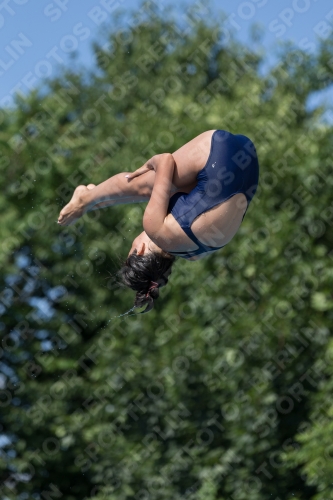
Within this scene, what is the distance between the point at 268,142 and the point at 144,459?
3.98 m

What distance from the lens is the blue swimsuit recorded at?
4020 millimetres

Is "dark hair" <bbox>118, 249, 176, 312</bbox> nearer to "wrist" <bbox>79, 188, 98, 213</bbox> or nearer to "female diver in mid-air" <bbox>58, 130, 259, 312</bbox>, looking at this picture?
"female diver in mid-air" <bbox>58, 130, 259, 312</bbox>

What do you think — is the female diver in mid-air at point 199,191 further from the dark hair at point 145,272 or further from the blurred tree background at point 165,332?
the blurred tree background at point 165,332

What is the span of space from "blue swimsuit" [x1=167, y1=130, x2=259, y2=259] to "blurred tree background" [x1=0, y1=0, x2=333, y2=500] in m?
5.78

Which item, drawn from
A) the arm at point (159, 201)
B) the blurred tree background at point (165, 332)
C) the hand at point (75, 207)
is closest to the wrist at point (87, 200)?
the hand at point (75, 207)

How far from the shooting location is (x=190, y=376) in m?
10.2

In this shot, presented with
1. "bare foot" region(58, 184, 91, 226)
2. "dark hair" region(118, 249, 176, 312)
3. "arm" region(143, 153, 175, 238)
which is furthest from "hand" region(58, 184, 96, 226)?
"arm" region(143, 153, 175, 238)

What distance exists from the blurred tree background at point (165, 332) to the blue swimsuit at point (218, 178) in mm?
5785

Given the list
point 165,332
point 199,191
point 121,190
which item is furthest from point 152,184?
point 165,332

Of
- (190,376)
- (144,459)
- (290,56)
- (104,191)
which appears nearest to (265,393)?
(190,376)

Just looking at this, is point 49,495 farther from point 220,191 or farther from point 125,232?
point 220,191

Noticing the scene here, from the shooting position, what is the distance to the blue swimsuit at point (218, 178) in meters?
4.02

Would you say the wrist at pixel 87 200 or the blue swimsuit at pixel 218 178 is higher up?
the wrist at pixel 87 200

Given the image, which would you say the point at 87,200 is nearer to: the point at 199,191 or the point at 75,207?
the point at 75,207
